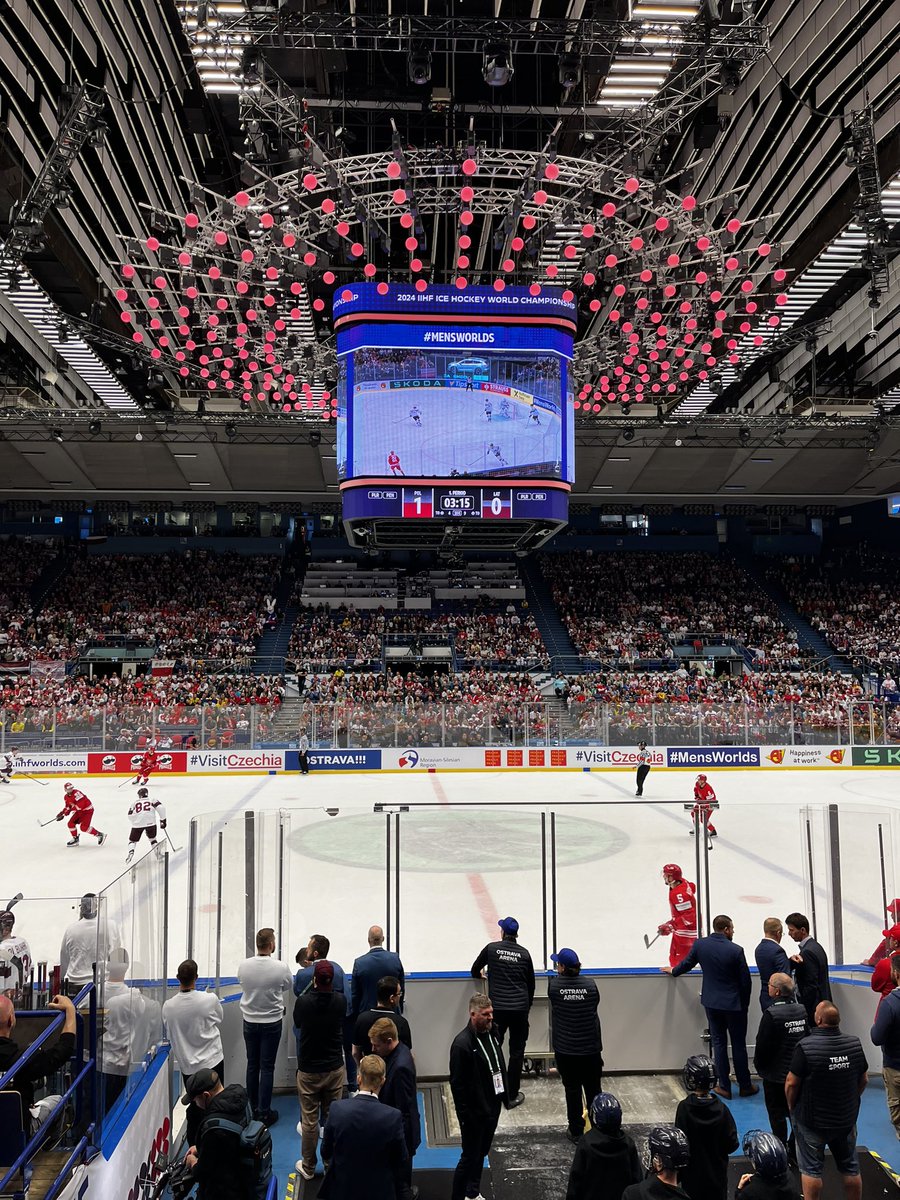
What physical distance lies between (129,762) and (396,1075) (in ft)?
63.3

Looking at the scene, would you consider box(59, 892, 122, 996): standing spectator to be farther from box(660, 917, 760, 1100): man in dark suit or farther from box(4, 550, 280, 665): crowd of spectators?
box(4, 550, 280, 665): crowd of spectators

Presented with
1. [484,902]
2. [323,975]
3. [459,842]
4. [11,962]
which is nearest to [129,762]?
[459,842]

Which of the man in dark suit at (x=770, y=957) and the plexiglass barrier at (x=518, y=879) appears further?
the plexiglass barrier at (x=518, y=879)

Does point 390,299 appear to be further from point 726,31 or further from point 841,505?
point 841,505

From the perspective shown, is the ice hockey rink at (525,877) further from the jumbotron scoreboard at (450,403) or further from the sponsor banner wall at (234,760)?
the sponsor banner wall at (234,760)

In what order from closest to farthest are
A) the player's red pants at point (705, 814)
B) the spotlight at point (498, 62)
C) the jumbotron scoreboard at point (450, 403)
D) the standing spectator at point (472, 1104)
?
1. the standing spectator at point (472, 1104)
2. the player's red pants at point (705, 814)
3. the spotlight at point (498, 62)
4. the jumbotron scoreboard at point (450, 403)

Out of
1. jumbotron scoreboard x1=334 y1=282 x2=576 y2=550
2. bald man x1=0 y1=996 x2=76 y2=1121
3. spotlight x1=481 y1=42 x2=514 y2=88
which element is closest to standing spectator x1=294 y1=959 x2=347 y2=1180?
bald man x1=0 y1=996 x2=76 y2=1121

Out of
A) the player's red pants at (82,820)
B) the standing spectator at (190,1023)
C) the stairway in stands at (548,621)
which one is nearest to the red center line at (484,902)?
the standing spectator at (190,1023)

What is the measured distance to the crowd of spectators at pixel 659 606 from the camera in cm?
3319

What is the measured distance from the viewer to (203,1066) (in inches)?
240

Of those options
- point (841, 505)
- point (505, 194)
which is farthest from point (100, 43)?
point (841, 505)

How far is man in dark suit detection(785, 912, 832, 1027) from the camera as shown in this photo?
6.67m

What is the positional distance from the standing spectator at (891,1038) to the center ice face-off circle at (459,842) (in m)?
2.70

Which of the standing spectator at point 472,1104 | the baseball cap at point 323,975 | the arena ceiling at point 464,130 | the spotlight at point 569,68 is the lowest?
the standing spectator at point 472,1104
